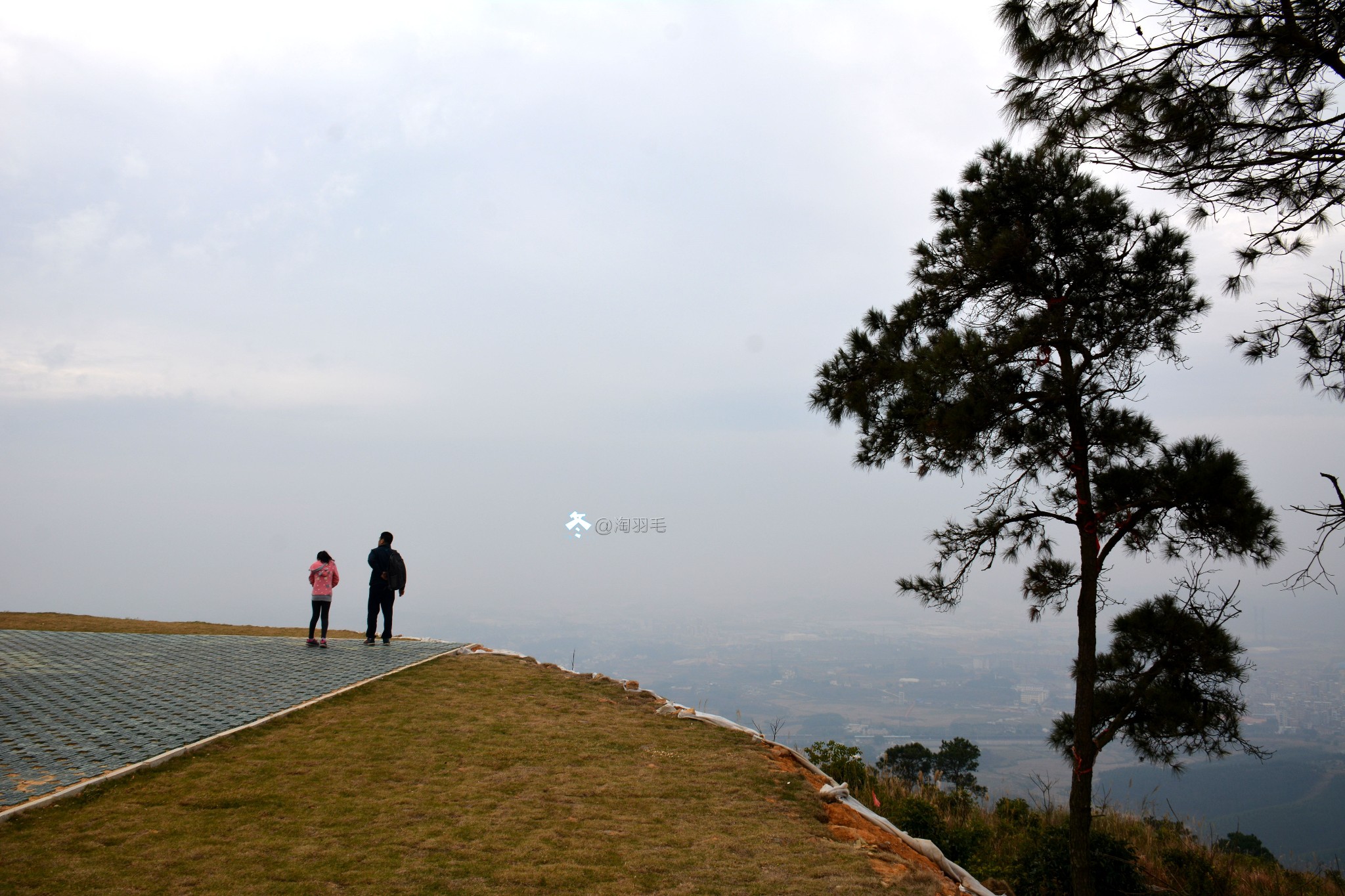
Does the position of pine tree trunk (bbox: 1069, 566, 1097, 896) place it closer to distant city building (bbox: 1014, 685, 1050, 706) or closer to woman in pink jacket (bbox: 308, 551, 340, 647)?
woman in pink jacket (bbox: 308, 551, 340, 647)

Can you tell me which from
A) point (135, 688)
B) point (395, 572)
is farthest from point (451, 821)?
point (395, 572)

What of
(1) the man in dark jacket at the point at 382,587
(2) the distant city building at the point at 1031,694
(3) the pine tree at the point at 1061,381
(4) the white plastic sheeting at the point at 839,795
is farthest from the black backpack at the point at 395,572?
(2) the distant city building at the point at 1031,694

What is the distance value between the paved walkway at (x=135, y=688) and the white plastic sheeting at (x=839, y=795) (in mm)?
3862

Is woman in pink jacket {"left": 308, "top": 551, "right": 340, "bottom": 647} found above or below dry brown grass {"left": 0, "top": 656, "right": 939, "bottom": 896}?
above

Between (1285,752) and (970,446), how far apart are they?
15.7 m

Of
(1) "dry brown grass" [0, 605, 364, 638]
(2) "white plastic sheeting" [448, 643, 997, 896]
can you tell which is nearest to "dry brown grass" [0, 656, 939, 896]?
(2) "white plastic sheeting" [448, 643, 997, 896]

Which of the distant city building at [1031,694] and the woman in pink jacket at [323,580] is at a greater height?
the woman in pink jacket at [323,580]

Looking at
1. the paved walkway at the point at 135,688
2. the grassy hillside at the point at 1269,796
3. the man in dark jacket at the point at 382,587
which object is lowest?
the grassy hillside at the point at 1269,796

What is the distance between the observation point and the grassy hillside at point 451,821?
14.8ft

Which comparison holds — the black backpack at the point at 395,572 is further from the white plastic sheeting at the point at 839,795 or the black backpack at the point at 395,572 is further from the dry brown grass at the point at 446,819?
the dry brown grass at the point at 446,819

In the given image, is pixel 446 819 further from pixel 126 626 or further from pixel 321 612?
pixel 126 626

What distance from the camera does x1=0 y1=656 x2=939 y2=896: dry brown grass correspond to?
4.50 meters

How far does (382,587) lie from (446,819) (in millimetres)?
8067

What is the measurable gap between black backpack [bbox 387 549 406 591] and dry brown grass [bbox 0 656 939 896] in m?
4.42
